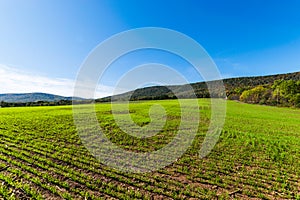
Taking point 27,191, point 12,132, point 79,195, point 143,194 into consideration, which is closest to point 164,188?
point 143,194

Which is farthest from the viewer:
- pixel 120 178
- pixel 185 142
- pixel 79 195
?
pixel 185 142

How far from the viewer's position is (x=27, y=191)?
9164 millimetres

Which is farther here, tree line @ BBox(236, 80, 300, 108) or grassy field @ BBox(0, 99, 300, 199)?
tree line @ BBox(236, 80, 300, 108)

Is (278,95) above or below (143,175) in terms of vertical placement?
above

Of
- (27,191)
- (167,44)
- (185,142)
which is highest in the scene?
(167,44)

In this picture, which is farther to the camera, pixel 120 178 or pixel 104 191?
pixel 120 178

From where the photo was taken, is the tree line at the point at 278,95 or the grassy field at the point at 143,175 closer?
the grassy field at the point at 143,175

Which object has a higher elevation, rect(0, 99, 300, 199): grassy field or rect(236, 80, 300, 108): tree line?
rect(236, 80, 300, 108): tree line

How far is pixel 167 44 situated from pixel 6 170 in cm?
1108

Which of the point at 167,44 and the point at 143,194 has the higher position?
the point at 167,44

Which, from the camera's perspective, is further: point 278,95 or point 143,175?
point 278,95

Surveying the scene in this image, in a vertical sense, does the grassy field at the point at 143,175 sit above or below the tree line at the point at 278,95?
below

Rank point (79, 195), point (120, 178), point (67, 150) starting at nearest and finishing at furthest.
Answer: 1. point (79, 195)
2. point (120, 178)
3. point (67, 150)

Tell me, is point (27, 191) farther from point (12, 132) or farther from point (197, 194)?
point (12, 132)
